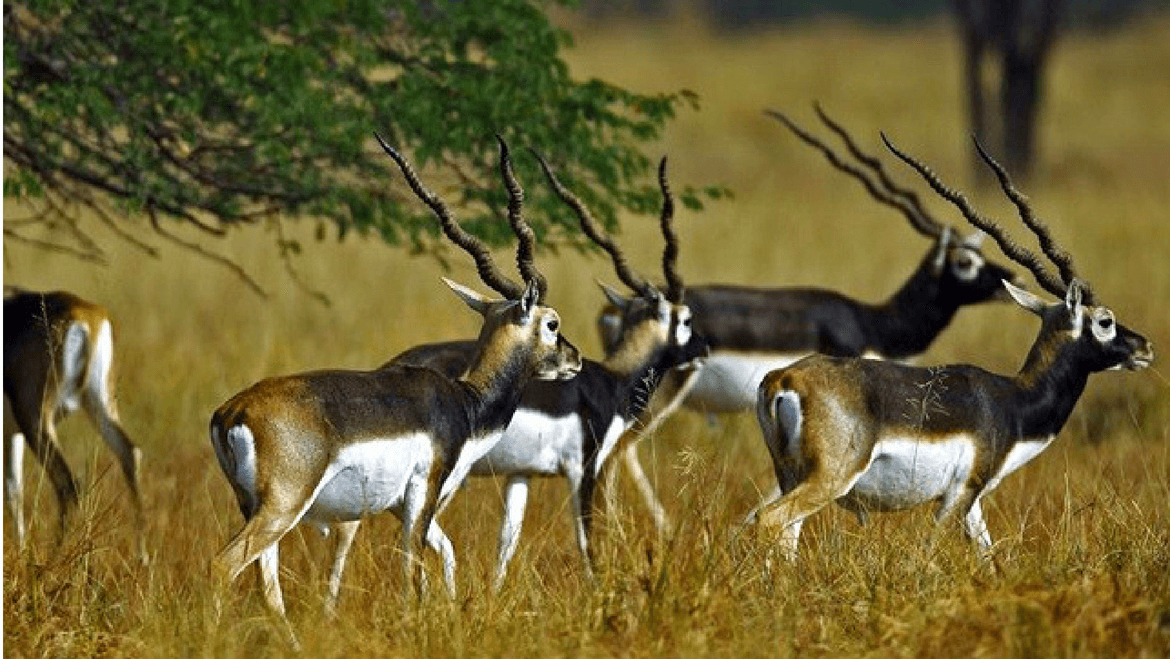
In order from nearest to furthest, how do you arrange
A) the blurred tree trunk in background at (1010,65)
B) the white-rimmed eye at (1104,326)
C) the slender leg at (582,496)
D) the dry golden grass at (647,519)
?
the dry golden grass at (647,519), the white-rimmed eye at (1104,326), the slender leg at (582,496), the blurred tree trunk in background at (1010,65)

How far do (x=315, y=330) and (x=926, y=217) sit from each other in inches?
177

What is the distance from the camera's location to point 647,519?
8.00 m

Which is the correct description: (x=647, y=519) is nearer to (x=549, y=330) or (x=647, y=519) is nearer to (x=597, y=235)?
(x=597, y=235)

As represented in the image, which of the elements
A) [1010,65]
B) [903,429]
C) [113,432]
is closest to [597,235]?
[903,429]

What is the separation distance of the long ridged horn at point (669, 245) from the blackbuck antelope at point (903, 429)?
106 cm

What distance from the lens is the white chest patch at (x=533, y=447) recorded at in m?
7.54

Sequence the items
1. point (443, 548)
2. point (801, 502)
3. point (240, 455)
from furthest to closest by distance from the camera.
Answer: point (801, 502)
point (443, 548)
point (240, 455)

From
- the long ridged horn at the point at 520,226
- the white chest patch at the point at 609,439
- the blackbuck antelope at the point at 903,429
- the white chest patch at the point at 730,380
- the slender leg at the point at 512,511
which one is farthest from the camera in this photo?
the white chest patch at the point at 730,380

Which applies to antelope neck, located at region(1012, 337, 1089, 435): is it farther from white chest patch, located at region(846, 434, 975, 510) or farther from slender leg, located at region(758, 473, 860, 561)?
slender leg, located at region(758, 473, 860, 561)

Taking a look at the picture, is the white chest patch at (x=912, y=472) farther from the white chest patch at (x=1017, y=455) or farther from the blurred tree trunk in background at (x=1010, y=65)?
the blurred tree trunk in background at (x=1010, y=65)

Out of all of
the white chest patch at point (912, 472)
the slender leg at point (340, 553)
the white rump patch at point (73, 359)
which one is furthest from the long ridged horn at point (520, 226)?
the white rump patch at point (73, 359)

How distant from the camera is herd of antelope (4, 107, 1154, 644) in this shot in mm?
6137

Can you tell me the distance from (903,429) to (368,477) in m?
1.65

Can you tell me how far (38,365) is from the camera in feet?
27.5
